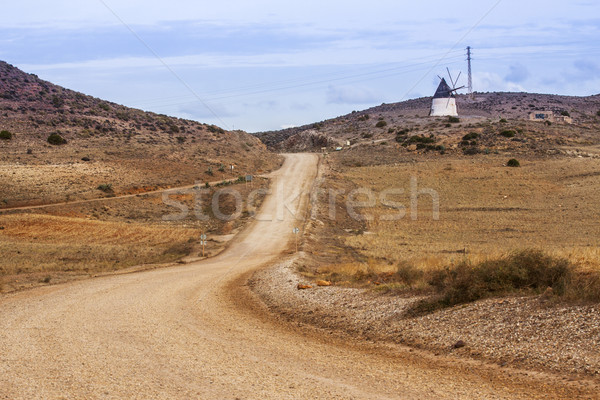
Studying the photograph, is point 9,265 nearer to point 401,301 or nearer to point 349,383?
point 401,301

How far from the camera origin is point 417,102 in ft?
519

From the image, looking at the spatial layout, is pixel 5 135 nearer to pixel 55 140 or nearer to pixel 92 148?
pixel 55 140

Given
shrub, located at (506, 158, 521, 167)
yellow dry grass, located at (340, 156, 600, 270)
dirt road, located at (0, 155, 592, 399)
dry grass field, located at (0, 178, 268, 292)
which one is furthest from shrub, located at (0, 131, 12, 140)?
shrub, located at (506, 158, 521, 167)

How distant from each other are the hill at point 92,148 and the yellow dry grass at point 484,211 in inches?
796

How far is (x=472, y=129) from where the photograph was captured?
91.8 meters

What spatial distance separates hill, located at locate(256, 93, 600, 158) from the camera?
82.2 meters

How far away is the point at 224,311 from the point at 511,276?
7404mm

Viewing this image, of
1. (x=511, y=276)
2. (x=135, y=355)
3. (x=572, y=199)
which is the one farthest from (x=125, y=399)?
(x=572, y=199)

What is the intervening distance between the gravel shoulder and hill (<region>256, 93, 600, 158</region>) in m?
68.9

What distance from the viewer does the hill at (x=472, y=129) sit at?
270 feet

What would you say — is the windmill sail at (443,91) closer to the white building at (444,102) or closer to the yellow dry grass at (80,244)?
the white building at (444,102)

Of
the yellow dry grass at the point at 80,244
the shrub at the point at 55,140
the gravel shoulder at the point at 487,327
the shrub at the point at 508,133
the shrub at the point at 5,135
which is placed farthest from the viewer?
the shrub at the point at 508,133

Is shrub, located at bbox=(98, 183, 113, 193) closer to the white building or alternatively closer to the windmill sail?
the white building

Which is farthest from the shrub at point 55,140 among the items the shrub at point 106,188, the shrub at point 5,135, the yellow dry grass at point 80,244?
the yellow dry grass at point 80,244
